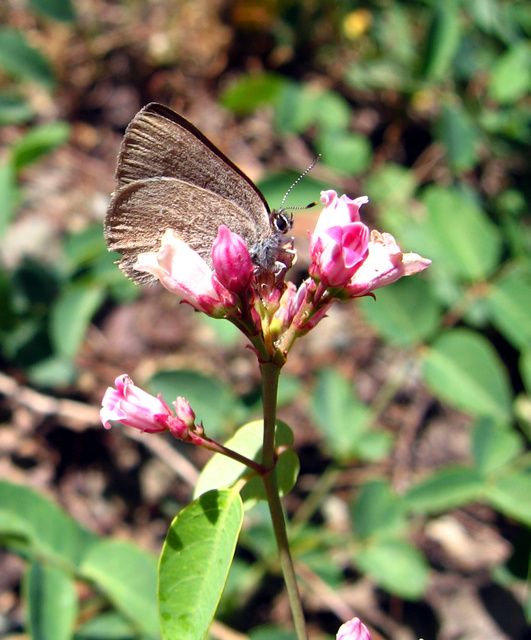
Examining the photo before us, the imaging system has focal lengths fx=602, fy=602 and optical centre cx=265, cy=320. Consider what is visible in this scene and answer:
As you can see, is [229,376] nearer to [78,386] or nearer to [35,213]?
[78,386]

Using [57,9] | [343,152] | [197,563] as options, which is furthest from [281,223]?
[57,9]

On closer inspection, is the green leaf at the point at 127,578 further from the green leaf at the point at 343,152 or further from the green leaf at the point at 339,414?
the green leaf at the point at 343,152

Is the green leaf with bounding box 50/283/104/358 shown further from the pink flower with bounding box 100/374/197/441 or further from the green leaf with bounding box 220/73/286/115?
the pink flower with bounding box 100/374/197/441

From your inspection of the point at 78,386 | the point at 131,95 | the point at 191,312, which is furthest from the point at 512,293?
the point at 131,95

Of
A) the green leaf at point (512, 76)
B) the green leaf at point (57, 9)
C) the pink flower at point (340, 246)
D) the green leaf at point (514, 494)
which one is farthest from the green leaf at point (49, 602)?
the green leaf at point (512, 76)

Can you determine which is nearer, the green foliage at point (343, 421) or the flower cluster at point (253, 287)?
the flower cluster at point (253, 287)
